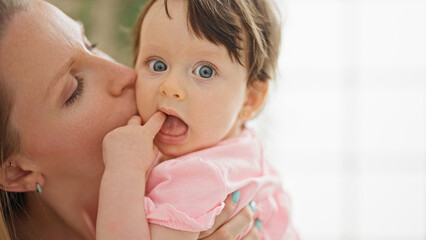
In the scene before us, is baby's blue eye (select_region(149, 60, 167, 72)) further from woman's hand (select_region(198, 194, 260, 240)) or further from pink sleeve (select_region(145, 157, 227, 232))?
woman's hand (select_region(198, 194, 260, 240))

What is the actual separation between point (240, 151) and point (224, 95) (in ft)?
0.64

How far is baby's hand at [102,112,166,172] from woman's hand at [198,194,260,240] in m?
0.25

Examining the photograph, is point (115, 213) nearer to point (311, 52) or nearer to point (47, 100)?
point (47, 100)

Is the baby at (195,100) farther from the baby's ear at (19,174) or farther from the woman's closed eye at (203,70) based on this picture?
the baby's ear at (19,174)

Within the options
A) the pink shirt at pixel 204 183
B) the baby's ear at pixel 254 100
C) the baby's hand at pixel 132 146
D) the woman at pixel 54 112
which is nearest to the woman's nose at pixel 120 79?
the woman at pixel 54 112

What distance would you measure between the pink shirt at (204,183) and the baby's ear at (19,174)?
0.33 metres

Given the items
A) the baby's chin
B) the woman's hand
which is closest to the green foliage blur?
the baby's chin

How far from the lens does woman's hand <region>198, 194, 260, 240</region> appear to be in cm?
134

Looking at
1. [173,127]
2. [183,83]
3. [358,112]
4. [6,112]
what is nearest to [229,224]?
[173,127]

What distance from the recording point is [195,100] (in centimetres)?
128

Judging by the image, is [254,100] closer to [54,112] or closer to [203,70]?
[203,70]

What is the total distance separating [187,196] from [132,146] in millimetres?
195

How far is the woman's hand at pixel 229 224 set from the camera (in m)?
1.34

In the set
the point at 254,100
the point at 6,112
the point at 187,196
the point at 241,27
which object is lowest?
the point at 187,196
